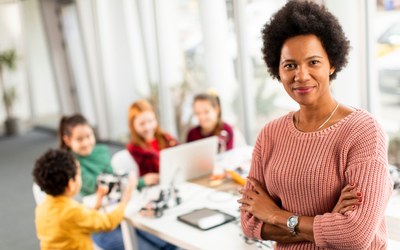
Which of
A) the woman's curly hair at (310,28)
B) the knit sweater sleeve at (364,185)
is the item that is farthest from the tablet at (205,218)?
the woman's curly hair at (310,28)

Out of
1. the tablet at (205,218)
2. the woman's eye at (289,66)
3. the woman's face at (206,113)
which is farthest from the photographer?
the woman's face at (206,113)

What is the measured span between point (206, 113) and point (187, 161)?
718 millimetres

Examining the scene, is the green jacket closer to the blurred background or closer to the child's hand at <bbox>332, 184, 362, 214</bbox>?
the blurred background

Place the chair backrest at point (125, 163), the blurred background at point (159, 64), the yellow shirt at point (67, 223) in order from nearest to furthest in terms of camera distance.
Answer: the yellow shirt at point (67, 223) < the chair backrest at point (125, 163) < the blurred background at point (159, 64)

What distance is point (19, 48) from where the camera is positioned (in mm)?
8898

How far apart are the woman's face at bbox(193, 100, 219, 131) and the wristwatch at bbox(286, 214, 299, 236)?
211 cm

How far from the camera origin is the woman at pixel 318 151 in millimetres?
1396

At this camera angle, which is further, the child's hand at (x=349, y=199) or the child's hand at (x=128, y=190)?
the child's hand at (x=128, y=190)

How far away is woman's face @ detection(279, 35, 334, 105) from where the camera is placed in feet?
4.74

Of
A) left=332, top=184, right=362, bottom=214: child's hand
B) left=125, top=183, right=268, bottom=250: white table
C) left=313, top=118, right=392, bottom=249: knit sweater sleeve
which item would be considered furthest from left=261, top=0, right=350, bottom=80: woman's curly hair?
left=125, top=183, right=268, bottom=250: white table

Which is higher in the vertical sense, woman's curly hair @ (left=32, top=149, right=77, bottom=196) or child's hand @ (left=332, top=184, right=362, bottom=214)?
child's hand @ (left=332, top=184, right=362, bottom=214)

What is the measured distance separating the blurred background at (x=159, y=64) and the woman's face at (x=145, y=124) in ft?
3.01

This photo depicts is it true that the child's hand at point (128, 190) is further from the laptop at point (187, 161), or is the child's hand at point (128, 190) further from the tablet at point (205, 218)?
the tablet at point (205, 218)

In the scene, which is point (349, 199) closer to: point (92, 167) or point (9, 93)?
point (92, 167)
